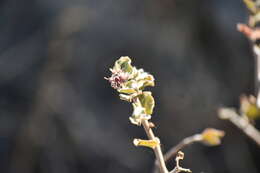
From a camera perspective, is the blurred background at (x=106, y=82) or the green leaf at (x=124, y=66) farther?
the blurred background at (x=106, y=82)

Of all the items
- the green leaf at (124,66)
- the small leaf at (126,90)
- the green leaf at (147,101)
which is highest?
the green leaf at (124,66)

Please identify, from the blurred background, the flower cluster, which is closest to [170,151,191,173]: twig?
the flower cluster

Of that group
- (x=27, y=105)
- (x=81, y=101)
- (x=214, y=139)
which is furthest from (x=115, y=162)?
(x=214, y=139)

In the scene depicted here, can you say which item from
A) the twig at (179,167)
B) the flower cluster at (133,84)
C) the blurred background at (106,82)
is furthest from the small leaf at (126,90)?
the blurred background at (106,82)

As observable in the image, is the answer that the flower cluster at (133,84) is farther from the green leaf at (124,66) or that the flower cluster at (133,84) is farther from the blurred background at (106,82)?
the blurred background at (106,82)

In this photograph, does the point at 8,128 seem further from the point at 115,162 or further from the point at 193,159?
the point at 193,159

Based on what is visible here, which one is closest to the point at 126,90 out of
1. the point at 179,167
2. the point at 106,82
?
the point at 179,167

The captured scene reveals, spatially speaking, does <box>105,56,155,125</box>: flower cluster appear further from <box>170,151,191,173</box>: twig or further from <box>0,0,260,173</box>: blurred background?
<box>0,0,260,173</box>: blurred background

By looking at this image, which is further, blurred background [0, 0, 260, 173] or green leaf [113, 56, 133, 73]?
blurred background [0, 0, 260, 173]

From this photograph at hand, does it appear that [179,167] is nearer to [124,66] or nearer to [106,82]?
[124,66]
